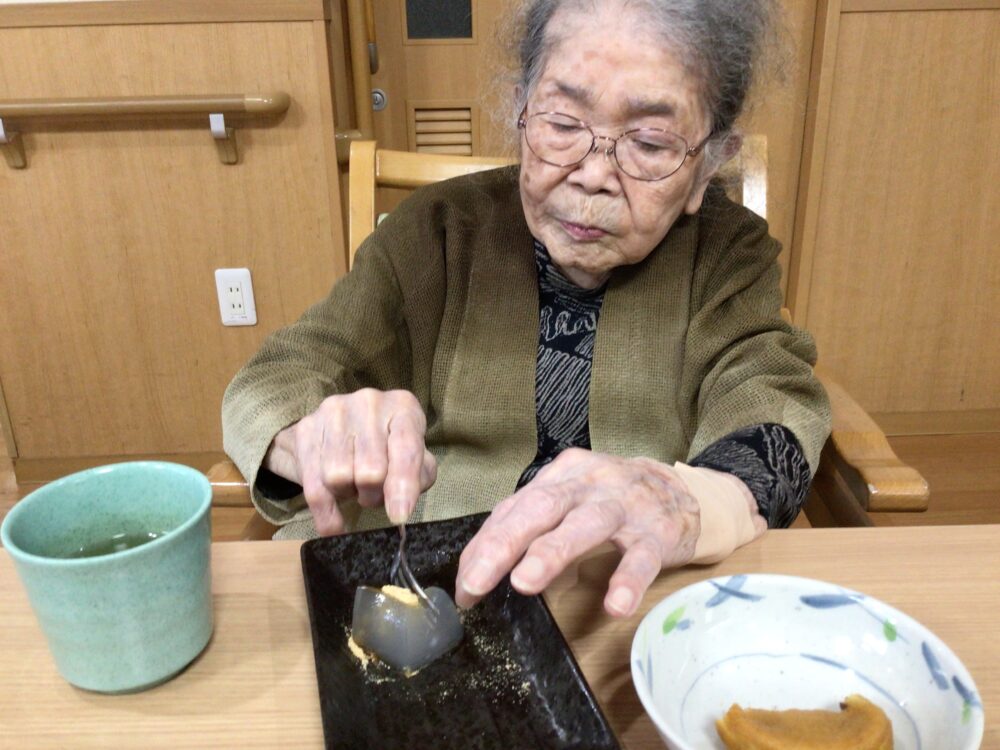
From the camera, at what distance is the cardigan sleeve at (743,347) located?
0.94 meters

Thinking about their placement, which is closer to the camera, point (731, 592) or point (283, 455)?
point (731, 592)

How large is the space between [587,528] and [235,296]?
1.75 m

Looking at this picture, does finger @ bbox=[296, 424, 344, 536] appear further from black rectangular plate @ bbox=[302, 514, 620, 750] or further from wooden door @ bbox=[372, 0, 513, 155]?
wooden door @ bbox=[372, 0, 513, 155]

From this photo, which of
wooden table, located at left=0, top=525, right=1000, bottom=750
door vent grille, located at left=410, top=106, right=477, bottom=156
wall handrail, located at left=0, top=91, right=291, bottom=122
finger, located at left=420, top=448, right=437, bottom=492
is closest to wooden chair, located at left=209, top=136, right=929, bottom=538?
wooden table, located at left=0, top=525, right=1000, bottom=750

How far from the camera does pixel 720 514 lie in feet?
2.28

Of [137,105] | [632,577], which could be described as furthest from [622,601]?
[137,105]

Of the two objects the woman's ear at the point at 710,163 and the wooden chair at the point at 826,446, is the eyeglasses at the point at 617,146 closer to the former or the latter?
the woman's ear at the point at 710,163

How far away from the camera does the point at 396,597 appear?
62 cm

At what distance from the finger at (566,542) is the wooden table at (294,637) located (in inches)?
2.9

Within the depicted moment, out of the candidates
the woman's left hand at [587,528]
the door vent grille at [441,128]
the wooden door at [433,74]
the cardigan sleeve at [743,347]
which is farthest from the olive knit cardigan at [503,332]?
the door vent grille at [441,128]

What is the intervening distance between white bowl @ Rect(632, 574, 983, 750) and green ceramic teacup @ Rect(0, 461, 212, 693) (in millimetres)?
294

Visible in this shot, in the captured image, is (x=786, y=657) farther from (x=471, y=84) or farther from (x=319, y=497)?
(x=471, y=84)

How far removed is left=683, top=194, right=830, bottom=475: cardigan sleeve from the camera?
940 mm

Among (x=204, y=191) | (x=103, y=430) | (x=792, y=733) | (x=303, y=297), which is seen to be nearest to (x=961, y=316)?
(x=303, y=297)
